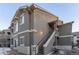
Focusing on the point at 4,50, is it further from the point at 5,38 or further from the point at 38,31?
the point at 38,31

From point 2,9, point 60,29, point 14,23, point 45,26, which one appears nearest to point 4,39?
point 14,23

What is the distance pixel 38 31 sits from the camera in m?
2.96

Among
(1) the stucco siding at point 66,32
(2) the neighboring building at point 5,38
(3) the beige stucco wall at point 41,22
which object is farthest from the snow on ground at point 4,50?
(1) the stucco siding at point 66,32

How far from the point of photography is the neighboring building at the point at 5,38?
118 inches

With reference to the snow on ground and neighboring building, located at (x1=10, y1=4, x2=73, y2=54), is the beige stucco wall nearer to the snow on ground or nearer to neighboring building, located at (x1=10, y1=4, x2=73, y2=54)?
neighboring building, located at (x1=10, y1=4, x2=73, y2=54)

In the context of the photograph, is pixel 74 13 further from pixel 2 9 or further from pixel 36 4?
pixel 2 9

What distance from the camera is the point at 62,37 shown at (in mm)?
2977

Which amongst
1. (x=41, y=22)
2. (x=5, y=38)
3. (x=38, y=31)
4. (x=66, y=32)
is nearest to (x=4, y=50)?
(x=5, y=38)

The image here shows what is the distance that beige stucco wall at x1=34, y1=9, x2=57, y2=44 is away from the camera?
295 cm

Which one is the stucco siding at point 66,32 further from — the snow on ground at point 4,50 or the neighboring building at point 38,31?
the snow on ground at point 4,50

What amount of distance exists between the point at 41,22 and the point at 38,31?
0.16 m

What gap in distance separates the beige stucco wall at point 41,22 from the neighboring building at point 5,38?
1.56 ft

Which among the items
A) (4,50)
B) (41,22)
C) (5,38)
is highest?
(41,22)
